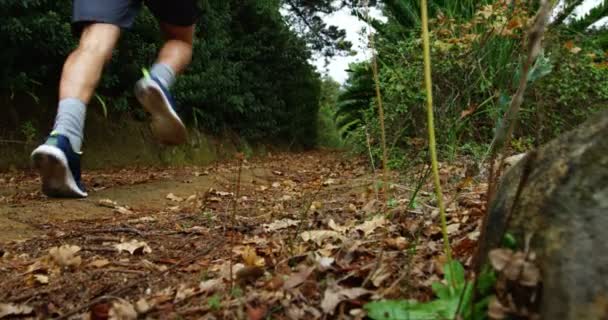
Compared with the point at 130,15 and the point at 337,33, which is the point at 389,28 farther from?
the point at 337,33

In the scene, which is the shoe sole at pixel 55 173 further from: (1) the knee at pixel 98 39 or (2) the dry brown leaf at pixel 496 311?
(2) the dry brown leaf at pixel 496 311

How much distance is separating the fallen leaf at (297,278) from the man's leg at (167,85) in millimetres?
1546

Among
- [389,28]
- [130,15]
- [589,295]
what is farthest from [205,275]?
[389,28]

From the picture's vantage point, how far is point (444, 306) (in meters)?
0.89

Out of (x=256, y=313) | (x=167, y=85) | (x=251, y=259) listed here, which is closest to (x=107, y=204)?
(x=167, y=85)

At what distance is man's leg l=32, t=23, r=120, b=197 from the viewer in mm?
2256

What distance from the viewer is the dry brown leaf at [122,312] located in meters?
1.13

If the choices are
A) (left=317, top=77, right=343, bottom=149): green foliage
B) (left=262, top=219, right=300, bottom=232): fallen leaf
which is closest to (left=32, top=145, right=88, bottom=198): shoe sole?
(left=262, top=219, right=300, bottom=232): fallen leaf

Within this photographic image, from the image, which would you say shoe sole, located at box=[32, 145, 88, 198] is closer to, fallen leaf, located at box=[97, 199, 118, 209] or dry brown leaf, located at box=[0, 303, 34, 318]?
fallen leaf, located at box=[97, 199, 118, 209]

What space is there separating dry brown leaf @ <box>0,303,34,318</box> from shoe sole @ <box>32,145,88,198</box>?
101 cm

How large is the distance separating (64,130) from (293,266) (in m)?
1.38

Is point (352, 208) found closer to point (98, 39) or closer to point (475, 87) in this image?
point (98, 39)

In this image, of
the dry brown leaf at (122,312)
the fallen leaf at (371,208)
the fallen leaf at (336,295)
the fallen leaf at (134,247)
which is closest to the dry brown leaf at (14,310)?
the dry brown leaf at (122,312)

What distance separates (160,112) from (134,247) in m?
0.90
